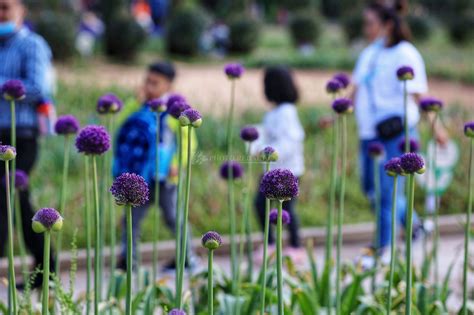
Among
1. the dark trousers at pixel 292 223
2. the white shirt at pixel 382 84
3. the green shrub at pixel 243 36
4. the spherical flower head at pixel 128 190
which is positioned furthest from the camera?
the green shrub at pixel 243 36

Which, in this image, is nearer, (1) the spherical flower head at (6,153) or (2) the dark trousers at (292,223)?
(1) the spherical flower head at (6,153)

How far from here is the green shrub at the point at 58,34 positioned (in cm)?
1501

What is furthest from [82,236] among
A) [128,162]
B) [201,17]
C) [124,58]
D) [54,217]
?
[201,17]

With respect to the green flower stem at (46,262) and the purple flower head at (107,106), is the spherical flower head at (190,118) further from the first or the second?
the purple flower head at (107,106)

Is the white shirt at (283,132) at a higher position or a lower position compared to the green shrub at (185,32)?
lower

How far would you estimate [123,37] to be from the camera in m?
16.5

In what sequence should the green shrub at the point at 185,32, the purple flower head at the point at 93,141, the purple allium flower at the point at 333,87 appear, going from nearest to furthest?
the purple flower head at the point at 93,141 < the purple allium flower at the point at 333,87 < the green shrub at the point at 185,32

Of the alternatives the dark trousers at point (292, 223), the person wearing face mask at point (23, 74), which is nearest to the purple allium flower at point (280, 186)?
the person wearing face mask at point (23, 74)

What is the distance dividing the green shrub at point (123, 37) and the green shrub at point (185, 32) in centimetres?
148

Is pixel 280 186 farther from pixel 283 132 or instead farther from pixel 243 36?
pixel 243 36

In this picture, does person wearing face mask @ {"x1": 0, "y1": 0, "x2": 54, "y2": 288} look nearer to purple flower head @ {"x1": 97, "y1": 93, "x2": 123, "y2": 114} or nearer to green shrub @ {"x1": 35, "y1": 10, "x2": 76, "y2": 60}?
purple flower head @ {"x1": 97, "y1": 93, "x2": 123, "y2": 114}

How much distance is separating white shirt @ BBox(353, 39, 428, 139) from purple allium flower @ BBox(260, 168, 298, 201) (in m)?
3.11

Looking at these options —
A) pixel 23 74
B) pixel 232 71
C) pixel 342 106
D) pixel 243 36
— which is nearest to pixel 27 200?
pixel 23 74

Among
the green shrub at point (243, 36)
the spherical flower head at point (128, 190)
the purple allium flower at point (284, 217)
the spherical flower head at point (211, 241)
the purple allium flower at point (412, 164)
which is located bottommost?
the purple allium flower at point (284, 217)
